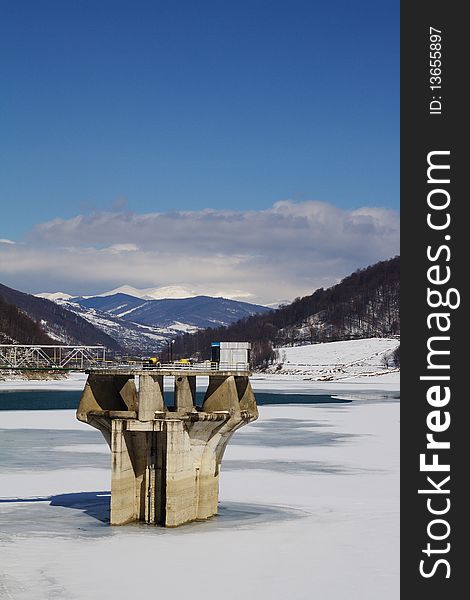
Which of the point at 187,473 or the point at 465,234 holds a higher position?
the point at 465,234

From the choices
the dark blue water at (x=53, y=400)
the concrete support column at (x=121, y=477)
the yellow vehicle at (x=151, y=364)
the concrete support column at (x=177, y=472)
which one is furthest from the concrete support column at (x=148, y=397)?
the dark blue water at (x=53, y=400)

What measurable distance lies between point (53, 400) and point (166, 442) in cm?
11179

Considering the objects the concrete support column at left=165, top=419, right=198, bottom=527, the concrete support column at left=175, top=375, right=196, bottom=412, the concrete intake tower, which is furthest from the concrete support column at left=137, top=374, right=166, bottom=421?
the concrete support column at left=175, top=375, right=196, bottom=412

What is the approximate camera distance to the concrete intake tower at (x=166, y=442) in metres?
47.2

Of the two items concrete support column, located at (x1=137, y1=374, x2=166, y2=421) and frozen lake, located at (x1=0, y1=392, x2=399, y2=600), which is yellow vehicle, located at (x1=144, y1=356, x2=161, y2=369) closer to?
concrete support column, located at (x1=137, y1=374, x2=166, y2=421)

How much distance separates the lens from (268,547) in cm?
4278

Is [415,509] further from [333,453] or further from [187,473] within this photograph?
[333,453]

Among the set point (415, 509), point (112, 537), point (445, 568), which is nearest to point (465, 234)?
point (415, 509)

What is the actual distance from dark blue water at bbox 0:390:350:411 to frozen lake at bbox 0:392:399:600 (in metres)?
57.4

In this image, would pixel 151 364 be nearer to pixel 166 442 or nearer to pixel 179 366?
pixel 179 366

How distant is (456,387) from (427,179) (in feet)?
38.5

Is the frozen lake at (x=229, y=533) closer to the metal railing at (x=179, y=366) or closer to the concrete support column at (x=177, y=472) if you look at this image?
the concrete support column at (x=177, y=472)

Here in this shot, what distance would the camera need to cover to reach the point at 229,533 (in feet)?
150

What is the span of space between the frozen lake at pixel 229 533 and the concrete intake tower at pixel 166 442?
135 centimetres
